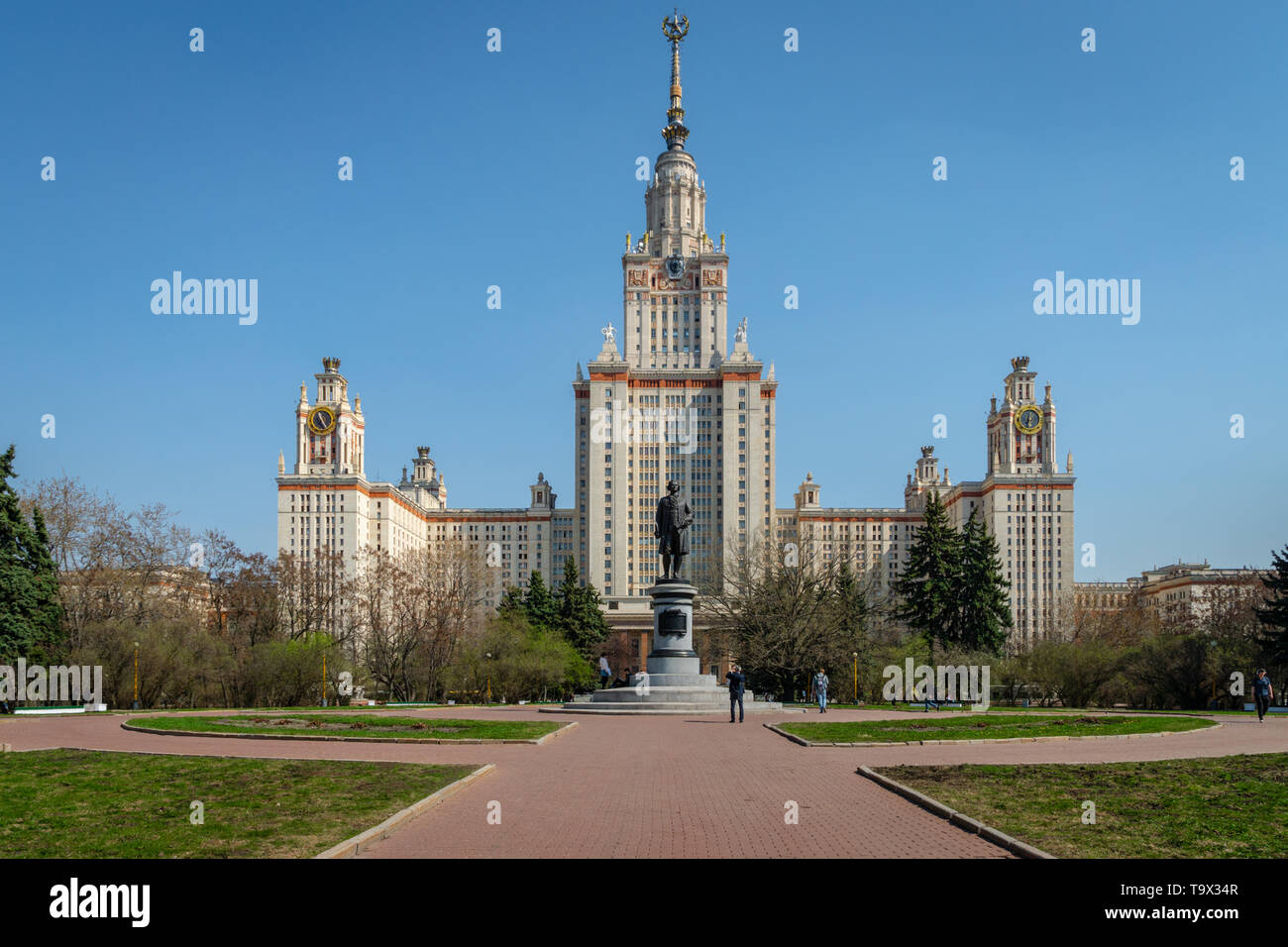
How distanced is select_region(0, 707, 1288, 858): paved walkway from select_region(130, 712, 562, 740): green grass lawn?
1.13 m

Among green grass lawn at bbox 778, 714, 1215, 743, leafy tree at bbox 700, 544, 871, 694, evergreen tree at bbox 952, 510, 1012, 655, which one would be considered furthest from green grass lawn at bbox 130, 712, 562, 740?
evergreen tree at bbox 952, 510, 1012, 655

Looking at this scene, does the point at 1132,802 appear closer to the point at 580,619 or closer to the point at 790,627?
the point at 790,627

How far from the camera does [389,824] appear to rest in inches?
467

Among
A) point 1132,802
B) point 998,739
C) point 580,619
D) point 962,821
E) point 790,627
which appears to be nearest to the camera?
point 962,821

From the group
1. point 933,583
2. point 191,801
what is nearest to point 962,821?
point 191,801

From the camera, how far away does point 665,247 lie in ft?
513

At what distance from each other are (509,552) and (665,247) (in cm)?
5129

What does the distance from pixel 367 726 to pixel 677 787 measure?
1530cm

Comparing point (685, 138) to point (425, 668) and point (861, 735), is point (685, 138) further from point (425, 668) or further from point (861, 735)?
point (861, 735)

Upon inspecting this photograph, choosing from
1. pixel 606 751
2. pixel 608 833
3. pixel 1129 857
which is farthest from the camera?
pixel 606 751

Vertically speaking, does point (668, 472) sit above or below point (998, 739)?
above

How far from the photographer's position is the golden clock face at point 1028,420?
142375 millimetres
